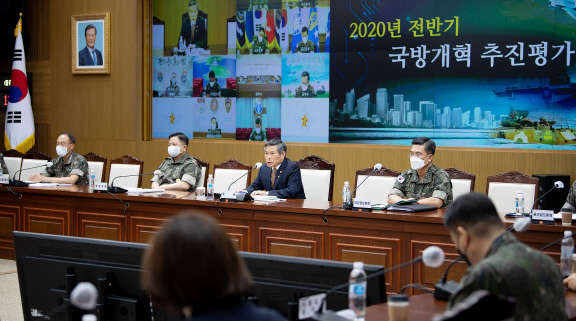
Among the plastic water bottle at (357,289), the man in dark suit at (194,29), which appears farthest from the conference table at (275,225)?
the man in dark suit at (194,29)

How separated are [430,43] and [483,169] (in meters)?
1.41

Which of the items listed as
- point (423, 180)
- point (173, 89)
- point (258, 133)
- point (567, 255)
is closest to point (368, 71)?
point (258, 133)

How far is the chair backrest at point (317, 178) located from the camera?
4.86 m

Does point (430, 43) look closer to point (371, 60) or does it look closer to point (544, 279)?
point (371, 60)

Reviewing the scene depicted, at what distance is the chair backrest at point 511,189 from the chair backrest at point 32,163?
4.64m

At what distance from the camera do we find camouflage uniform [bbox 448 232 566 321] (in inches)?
52.9

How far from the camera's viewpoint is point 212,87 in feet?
23.2

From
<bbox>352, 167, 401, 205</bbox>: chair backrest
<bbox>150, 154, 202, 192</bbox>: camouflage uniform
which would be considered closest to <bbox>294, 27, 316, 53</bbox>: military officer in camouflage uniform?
<bbox>150, 154, 202, 192</bbox>: camouflage uniform

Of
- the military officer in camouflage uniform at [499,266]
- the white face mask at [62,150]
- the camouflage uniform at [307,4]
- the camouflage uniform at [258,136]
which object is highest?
the camouflage uniform at [307,4]

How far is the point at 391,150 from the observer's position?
617 centimetres

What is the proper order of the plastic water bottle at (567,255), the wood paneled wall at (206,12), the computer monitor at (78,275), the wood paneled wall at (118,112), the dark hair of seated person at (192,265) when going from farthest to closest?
the wood paneled wall at (206,12), the wood paneled wall at (118,112), the plastic water bottle at (567,255), the computer monitor at (78,275), the dark hair of seated person at (192,265)

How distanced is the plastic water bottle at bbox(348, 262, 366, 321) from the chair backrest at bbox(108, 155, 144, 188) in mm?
4269

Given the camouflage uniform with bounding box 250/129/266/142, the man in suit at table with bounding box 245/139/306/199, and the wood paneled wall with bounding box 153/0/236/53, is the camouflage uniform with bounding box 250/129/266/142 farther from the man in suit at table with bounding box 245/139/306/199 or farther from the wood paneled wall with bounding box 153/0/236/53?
the man in suit at table with bounding box 245/139/306/199

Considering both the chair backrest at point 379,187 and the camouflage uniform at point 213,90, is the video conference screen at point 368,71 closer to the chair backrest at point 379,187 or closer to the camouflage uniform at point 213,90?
the camouflage uniform at point 213,90
